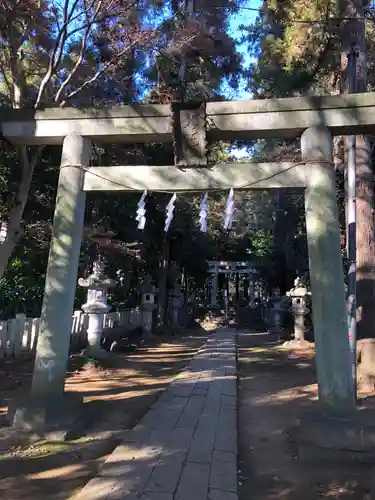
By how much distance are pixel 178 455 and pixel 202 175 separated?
315 centimetres

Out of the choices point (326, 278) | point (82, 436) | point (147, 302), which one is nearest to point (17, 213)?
point (82, 436)

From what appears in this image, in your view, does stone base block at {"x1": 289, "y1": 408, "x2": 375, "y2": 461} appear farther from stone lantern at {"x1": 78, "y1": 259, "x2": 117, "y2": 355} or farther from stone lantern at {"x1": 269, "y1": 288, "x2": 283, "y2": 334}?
stone lantern at {"x1": 269, "y1": 288, "x2": 283, "y2": 334}

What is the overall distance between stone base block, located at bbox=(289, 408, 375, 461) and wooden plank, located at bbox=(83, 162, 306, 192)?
2.64m

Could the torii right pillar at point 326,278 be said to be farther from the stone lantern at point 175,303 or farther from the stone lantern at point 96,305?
the stone lantern at point 175,303

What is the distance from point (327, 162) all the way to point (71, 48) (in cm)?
585

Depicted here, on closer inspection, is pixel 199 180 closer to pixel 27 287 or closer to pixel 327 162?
pixel 327 162

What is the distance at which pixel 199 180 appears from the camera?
18.4 feet

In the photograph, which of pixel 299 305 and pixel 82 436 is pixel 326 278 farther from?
pixel 299 305

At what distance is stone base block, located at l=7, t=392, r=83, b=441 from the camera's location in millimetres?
4895

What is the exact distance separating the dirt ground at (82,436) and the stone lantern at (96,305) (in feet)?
2.73

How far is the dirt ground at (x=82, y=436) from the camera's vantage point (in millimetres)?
3811

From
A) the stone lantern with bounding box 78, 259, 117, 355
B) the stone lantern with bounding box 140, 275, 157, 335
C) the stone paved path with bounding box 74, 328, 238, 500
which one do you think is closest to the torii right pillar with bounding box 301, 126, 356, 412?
the stone paved path with bounding box 74, 328, 238, 500

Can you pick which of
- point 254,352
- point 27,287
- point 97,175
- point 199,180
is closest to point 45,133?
point 97,175

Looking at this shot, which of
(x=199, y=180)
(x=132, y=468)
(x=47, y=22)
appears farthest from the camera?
(x=47, y=22)
